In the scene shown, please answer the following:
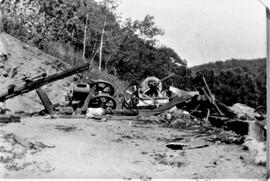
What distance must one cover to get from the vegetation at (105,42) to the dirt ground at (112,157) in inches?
182

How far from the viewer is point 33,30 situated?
17.3 meters

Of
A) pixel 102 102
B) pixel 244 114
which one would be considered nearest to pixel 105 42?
pixel 102 102

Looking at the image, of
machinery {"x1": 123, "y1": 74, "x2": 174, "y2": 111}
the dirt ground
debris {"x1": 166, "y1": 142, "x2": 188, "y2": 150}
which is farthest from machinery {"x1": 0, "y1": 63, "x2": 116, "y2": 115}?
debris {"x1": 166, "y1": 142, "x2": 188, "y2": 150}

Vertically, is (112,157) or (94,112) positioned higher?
(94,112)

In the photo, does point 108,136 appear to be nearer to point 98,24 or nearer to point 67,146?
point 67,146

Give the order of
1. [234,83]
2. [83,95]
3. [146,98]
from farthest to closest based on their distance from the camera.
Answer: [234,83], [146,98], [83,95]

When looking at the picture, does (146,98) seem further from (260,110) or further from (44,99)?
(44,99)

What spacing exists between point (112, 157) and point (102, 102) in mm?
6355

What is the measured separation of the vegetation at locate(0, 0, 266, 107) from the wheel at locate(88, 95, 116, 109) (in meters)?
3.12

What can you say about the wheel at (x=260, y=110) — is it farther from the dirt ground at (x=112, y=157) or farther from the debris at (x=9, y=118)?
the debris at (x=9, y=118)

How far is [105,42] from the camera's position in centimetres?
2439

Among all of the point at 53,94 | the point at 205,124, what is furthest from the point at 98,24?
the point at 205,124

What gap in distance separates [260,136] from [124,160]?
2781 millimetres

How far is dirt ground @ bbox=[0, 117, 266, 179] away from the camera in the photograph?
4508 mm
